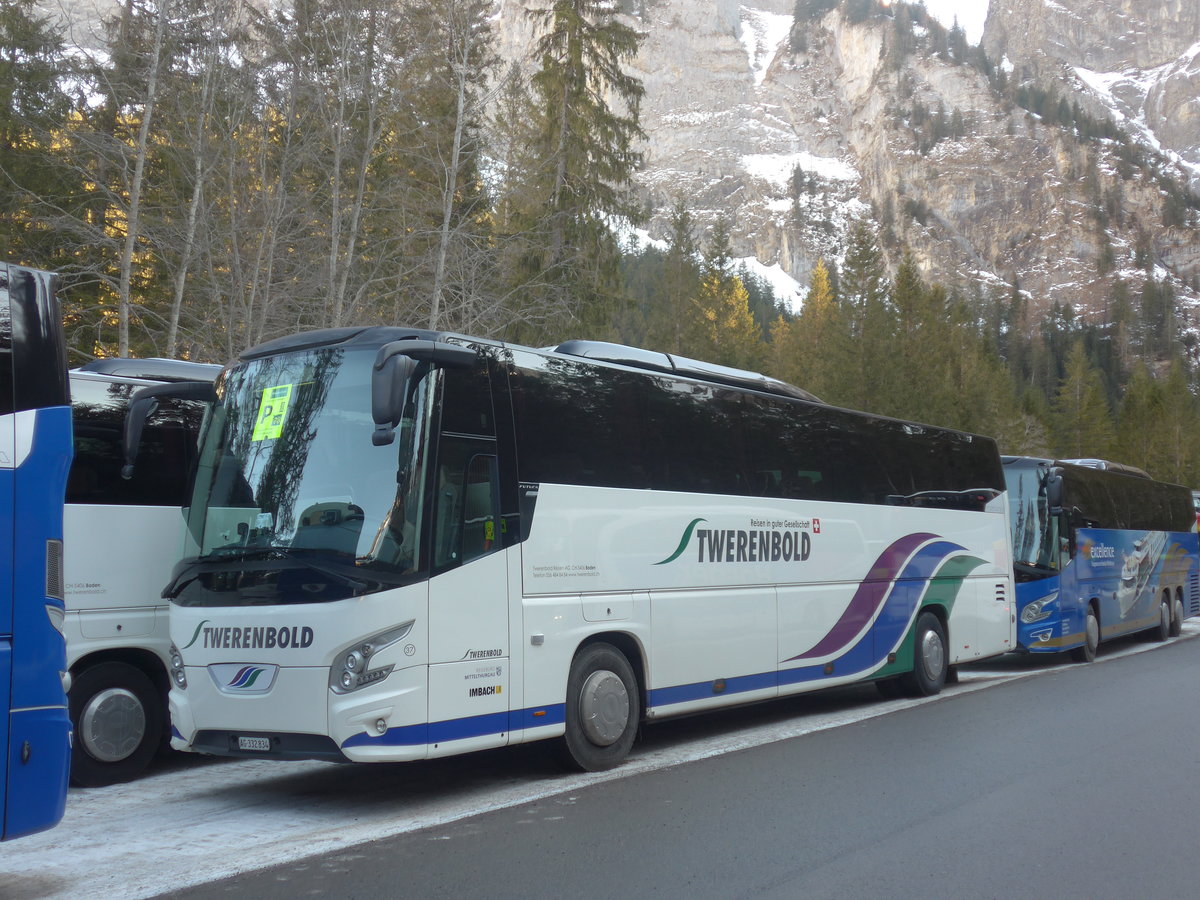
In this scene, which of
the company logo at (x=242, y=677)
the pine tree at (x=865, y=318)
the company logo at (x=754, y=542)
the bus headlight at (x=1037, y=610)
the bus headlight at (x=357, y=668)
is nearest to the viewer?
the bus headlight at (x=357, y=668)

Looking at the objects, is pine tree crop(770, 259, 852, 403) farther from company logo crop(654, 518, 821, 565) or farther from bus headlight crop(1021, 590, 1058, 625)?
company logo crop(654, 518, 821, 565)

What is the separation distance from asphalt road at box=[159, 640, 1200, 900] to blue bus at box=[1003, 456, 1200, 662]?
710cm

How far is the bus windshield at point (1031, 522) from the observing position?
1717 cm

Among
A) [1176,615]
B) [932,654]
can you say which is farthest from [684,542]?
[1176,615]

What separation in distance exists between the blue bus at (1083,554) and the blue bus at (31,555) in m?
14.3

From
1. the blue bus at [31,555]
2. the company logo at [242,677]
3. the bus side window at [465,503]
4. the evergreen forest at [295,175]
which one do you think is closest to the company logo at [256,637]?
the company logo at [242,677]

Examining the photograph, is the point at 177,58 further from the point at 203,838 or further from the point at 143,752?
the point at 203,838

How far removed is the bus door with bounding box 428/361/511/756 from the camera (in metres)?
7.41

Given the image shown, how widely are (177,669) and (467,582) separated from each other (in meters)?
2.14

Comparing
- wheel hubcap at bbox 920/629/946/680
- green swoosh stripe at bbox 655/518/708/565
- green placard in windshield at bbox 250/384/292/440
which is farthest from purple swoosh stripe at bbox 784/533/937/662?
green placard in windshield at bbox 250/384/292/440

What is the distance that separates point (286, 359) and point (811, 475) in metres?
5.82

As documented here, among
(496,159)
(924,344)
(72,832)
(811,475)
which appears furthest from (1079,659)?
(924,344)

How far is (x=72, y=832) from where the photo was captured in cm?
704

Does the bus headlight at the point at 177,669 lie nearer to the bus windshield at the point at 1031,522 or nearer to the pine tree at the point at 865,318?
the bus windshield at the point at 1031,522
